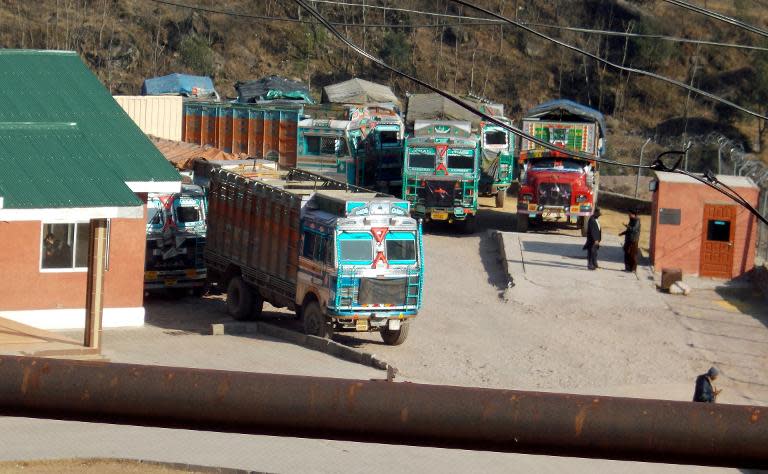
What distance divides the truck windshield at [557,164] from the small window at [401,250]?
1230 centimetres

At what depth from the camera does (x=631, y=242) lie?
2884 cm

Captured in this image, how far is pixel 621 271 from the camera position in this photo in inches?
1160

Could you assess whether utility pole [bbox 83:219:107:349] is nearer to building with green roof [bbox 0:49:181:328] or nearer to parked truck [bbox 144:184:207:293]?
building with green roof [bbox 0:49:181:328]

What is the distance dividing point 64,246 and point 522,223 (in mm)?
15103

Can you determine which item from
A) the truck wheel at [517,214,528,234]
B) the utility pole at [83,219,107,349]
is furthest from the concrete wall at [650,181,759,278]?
the utility pole at [83,219,107,349]

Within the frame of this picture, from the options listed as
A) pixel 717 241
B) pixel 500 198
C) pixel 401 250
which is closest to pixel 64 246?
pixel 401 250

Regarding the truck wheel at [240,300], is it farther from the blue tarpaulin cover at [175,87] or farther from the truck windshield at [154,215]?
the blue tarpaulin cover at [175,87]

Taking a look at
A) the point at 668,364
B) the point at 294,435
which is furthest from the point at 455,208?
the point at 294,435

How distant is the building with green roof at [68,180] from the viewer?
18.9 metres

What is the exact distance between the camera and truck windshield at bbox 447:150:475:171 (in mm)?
32312

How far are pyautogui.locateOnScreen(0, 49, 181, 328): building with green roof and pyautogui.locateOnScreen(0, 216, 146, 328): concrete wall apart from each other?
0.06 feet

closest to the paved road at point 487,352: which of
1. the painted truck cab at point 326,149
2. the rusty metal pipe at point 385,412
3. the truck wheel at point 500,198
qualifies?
the painted truck cab at point 326,149

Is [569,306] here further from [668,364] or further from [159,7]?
[159,7]

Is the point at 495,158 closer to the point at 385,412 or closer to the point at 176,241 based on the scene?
the point at 176,241
